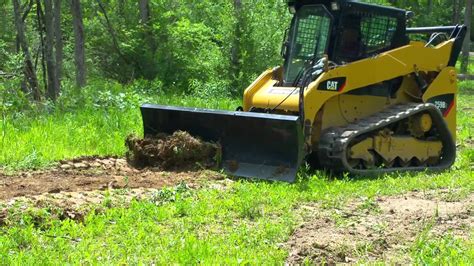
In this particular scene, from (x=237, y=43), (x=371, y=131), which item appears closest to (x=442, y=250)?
(x=371, y=131)

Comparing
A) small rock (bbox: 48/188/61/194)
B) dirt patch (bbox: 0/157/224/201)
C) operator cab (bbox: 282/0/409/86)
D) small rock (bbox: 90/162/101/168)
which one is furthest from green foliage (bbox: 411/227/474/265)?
small rock (bbox: 90/162/101/168)

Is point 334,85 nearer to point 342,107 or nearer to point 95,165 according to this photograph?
point 342,107

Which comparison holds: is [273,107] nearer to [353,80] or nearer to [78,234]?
[353,80]

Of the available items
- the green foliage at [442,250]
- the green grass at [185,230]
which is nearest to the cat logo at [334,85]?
the green grass at [185,230]

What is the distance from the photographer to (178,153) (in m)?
8.36

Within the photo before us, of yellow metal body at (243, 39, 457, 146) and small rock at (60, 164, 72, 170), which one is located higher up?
yellow metal body at (243, 39, 457, 146)

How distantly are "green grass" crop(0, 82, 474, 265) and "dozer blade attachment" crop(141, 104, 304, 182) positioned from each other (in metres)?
0.37

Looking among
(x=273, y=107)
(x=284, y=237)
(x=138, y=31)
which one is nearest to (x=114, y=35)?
(x=138, y=31)

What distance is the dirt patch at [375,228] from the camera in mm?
4707

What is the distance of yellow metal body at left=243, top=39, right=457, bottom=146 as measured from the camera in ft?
27.5

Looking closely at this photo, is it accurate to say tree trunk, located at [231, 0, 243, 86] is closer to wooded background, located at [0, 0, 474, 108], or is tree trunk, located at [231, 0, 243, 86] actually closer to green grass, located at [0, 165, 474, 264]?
wooded background, located at [0, 0, 474, 108]

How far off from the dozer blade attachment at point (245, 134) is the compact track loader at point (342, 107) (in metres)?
0.01

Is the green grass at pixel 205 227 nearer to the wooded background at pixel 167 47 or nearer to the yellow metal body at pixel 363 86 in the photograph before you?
the yellow metal body at pixel 363 86

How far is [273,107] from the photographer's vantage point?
8828mm
